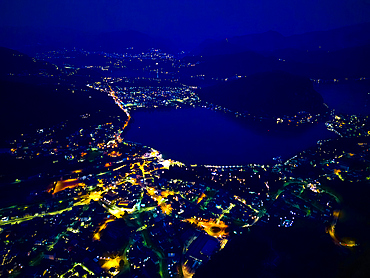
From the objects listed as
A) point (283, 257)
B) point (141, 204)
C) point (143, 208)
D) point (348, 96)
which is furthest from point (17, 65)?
point (348, 96)

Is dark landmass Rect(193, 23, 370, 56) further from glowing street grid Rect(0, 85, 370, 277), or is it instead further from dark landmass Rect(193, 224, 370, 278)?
dark landmass Rect(193, 224, 370, 278)

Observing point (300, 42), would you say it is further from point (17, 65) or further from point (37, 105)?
point (37, 105)

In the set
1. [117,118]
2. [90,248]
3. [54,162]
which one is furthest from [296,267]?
[117,118]

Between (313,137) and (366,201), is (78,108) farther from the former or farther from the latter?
(366,201)

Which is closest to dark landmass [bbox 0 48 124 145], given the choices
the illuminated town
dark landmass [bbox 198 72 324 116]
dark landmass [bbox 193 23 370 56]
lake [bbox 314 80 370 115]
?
the illuminated town

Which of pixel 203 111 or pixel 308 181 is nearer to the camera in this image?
pixel 308 181

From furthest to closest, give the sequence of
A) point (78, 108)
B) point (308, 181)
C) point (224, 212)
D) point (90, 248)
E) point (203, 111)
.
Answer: point (203, 111) → point (78, 108) → point (308, 181) → point (224, 212) → point (90, 248)

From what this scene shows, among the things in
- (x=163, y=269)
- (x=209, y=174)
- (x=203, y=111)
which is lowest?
(x=163, y=269)
